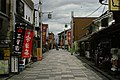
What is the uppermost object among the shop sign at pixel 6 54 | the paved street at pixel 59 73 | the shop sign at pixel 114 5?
the shop sign at pixel 114 5

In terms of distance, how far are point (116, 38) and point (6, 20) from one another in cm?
Answer: 904

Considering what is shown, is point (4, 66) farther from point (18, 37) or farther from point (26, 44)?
point (26, 44)

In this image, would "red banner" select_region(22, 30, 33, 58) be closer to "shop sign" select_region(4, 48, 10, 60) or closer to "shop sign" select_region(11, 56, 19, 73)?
"shop sign" select_region(11, 56, 19, 73)

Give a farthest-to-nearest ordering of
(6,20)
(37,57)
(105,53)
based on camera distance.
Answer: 1. (37,57)
2. (105,53)
3. (6,20)

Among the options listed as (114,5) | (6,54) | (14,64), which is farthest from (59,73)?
(114,5)

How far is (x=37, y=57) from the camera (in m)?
38.8

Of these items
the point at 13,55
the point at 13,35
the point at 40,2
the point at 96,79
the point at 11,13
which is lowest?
the point at 96,79

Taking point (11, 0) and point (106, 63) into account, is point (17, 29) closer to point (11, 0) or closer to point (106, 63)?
point (11, 0)

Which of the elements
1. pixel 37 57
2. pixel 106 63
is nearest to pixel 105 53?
pixel 106 63

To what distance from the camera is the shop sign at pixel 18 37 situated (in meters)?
22.3

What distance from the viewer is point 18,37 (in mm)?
22594

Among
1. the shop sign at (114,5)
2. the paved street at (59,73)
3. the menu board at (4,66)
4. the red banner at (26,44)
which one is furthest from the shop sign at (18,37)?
the shop sign at (114,5)

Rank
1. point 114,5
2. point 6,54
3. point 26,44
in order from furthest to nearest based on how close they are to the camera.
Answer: point 26,44, point 6,54, point 114,5

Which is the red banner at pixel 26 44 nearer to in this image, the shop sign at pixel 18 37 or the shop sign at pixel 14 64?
the shop sign at pixel 18 37
